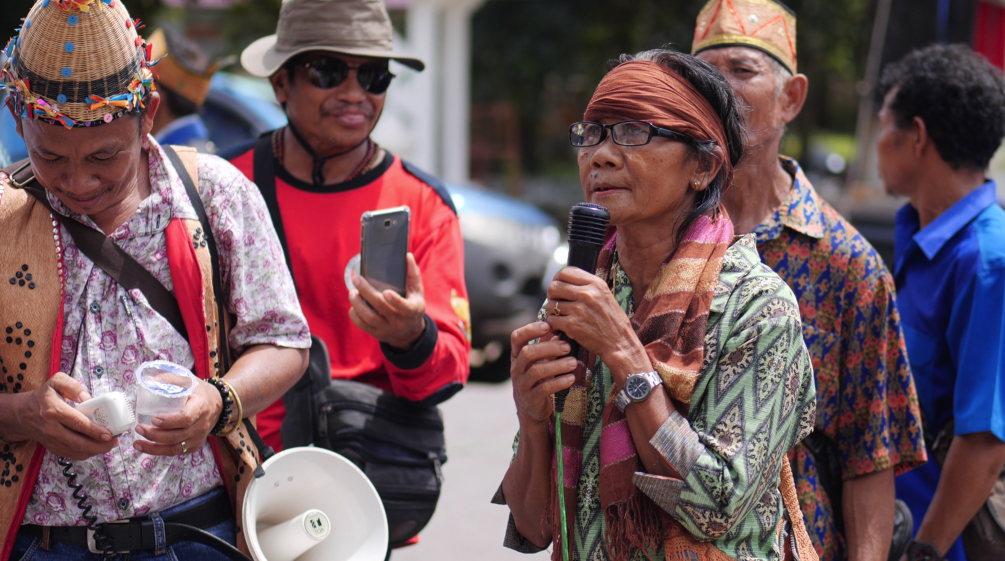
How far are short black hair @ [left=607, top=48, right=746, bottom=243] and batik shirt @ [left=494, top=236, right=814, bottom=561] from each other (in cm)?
11

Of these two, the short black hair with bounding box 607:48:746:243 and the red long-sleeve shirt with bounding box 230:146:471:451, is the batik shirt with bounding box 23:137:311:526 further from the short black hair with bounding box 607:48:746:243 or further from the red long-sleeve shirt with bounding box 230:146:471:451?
the short black hair with bounding box 607:48:746:243

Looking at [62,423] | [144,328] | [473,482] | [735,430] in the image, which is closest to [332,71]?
[144,328]

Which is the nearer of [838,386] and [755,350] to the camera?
[755,350]

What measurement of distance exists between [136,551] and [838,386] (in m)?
1.73

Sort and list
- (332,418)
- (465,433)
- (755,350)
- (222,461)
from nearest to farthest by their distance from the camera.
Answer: (755,350), (222,461), (332,418), (465,433)

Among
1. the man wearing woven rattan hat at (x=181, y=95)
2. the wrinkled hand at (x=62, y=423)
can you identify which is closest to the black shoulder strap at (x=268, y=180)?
the wrinkled hand at (x=62, y=423)

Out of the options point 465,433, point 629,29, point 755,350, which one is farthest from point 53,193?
point 629,29

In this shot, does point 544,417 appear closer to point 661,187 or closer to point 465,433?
point 661,187

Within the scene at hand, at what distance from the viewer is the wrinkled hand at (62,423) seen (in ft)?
6.06

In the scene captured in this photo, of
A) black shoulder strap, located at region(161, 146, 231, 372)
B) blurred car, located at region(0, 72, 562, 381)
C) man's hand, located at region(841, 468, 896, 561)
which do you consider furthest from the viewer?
blurred car, located at region(0, 72, 562, 381)

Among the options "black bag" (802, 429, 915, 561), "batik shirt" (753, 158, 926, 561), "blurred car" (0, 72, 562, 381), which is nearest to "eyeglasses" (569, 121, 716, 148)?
"batik shirt" (753, 158, 926, 561)

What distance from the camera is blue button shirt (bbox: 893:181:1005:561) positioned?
8.45 feet

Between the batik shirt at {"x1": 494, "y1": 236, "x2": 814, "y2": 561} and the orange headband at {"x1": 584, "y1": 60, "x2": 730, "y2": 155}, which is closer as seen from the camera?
the batik shirt at {"x1": 494, "y1": 236, "x2": 814, "y2": 561}

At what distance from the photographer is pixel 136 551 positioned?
81.1 inches
